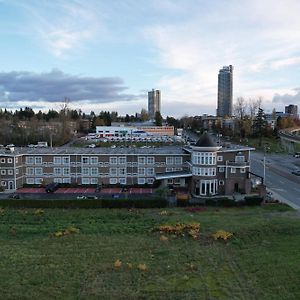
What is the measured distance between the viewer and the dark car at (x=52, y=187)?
4444 centimetres

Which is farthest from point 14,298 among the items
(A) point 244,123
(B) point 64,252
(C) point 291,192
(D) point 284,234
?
(A) point 244,123

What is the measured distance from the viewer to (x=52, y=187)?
1781 inches

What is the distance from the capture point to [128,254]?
22297 mm

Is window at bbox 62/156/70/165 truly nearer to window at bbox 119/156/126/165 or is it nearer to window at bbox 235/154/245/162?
window at bbox 119/156/126/165

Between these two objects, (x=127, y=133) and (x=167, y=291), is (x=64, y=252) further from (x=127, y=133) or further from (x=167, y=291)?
(x=127, y=133)

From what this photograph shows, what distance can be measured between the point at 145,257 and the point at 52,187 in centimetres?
2603

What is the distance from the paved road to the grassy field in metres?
8.69

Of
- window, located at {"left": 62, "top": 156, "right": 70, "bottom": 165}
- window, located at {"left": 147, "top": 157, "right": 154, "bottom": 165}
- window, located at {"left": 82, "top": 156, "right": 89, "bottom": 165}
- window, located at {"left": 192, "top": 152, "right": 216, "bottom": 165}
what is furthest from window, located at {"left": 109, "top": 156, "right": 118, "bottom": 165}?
window, located at {"left": 192, "top": 152, "right": 216, "bottom": 165}

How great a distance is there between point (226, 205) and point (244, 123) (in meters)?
68.6

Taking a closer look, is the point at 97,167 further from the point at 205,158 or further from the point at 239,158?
the point at 239,158

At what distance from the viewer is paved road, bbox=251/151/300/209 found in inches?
1617

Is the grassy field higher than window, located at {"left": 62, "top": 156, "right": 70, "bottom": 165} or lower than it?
lower

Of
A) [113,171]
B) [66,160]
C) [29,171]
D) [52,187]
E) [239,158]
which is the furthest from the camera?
[29,171]

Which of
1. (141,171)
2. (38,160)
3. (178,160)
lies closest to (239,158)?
(178,160)
